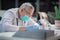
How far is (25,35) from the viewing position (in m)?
0.87

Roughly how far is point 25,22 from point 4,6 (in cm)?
555

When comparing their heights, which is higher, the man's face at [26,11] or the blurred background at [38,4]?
the blurred background at [38,4]

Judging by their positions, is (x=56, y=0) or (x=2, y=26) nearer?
(x=2, y=26)

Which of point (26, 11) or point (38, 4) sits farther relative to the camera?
point (38, 4)

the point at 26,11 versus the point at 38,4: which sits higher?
the point at 38,4

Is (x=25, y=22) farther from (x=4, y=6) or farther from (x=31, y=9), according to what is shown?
(x=4, y=6)

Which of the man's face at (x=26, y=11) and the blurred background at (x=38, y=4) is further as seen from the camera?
the blurred background at (x=38, y=4)

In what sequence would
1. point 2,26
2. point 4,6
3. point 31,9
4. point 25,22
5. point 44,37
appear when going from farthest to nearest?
point 4,6, point 31,9, point 25,22, point 2,26, point 44,37

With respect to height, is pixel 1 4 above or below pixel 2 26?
above

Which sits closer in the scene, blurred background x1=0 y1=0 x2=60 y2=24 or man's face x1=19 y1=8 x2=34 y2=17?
man's face x1=19 y1=8 x2=34 y2=17

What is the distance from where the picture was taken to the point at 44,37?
2.66 feet

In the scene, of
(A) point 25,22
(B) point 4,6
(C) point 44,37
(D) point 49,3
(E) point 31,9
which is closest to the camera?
(C) point 44,37


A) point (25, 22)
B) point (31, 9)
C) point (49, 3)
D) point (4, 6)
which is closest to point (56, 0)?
point (49, 3)

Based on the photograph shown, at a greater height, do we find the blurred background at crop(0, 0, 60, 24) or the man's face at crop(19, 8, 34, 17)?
the blurred background at crop(0, 0, 60, 24)
